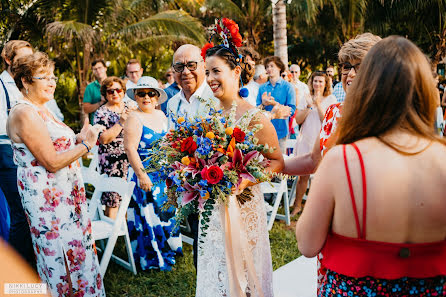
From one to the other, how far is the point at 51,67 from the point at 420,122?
297cm

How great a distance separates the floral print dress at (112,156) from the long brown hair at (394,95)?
4211 millimetres

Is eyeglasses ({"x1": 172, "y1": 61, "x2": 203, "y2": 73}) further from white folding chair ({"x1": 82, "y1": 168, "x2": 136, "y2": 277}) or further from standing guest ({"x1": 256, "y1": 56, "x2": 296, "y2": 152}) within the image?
standing guest ({"x1": 256, "y1": 56, "x2": 296, "y2": 152})

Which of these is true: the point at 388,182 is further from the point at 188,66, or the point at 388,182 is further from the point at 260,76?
the point at 260,76

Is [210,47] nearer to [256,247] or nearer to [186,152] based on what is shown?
[186,152]

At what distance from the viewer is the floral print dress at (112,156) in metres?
5.26

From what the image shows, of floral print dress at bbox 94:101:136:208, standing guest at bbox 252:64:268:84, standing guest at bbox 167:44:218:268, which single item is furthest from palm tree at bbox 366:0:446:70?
standing guest at bbox 167:44:218:268

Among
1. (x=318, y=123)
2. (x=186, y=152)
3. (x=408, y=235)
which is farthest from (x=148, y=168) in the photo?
(x=318, y=123)

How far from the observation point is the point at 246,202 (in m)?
2.59

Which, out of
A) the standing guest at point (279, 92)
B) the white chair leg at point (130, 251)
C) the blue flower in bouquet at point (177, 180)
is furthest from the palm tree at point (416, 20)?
the blue flower in bouquet at point (177, 180)

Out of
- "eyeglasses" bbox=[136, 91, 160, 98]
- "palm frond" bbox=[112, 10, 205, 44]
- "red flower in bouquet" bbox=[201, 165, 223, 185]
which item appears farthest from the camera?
"palm frond" bbox=[112, 10, 205, 44]

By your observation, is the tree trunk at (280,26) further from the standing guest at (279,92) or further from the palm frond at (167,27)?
the palm frond at (167,27)

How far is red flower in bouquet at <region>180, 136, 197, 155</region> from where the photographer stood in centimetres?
229

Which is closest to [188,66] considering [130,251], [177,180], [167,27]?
[177,180]

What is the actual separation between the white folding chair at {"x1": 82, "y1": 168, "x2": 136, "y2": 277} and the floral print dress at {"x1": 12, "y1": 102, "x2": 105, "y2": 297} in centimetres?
72
